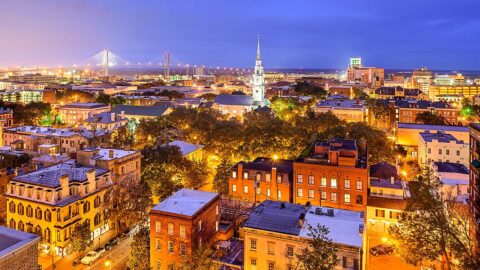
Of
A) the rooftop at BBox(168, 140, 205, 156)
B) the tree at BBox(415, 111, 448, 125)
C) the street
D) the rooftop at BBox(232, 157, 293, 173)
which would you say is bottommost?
the street

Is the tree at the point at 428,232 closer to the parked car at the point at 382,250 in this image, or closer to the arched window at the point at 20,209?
→ the parked car at the point at 382,250

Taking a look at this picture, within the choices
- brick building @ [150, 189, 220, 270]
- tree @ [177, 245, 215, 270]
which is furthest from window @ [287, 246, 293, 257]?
brick building @ [150, 189, 220, 270]

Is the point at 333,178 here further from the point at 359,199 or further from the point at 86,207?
the point at 86,207

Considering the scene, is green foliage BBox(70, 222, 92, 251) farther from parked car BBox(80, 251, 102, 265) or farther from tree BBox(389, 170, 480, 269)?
tree BBox(389, 170, 480, 269)

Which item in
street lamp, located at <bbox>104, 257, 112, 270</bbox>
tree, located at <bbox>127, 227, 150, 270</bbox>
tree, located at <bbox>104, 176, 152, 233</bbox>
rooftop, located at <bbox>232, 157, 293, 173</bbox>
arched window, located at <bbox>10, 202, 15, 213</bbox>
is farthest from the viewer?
rooftop, located at <bbox>232, 157, 293, 173</bbox>

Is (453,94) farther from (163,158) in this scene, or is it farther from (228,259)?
(228,259)

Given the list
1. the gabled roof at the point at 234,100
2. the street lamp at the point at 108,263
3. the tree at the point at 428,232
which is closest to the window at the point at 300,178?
the tree at the point at 428,232

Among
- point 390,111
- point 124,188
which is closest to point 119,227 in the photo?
point 124,188
